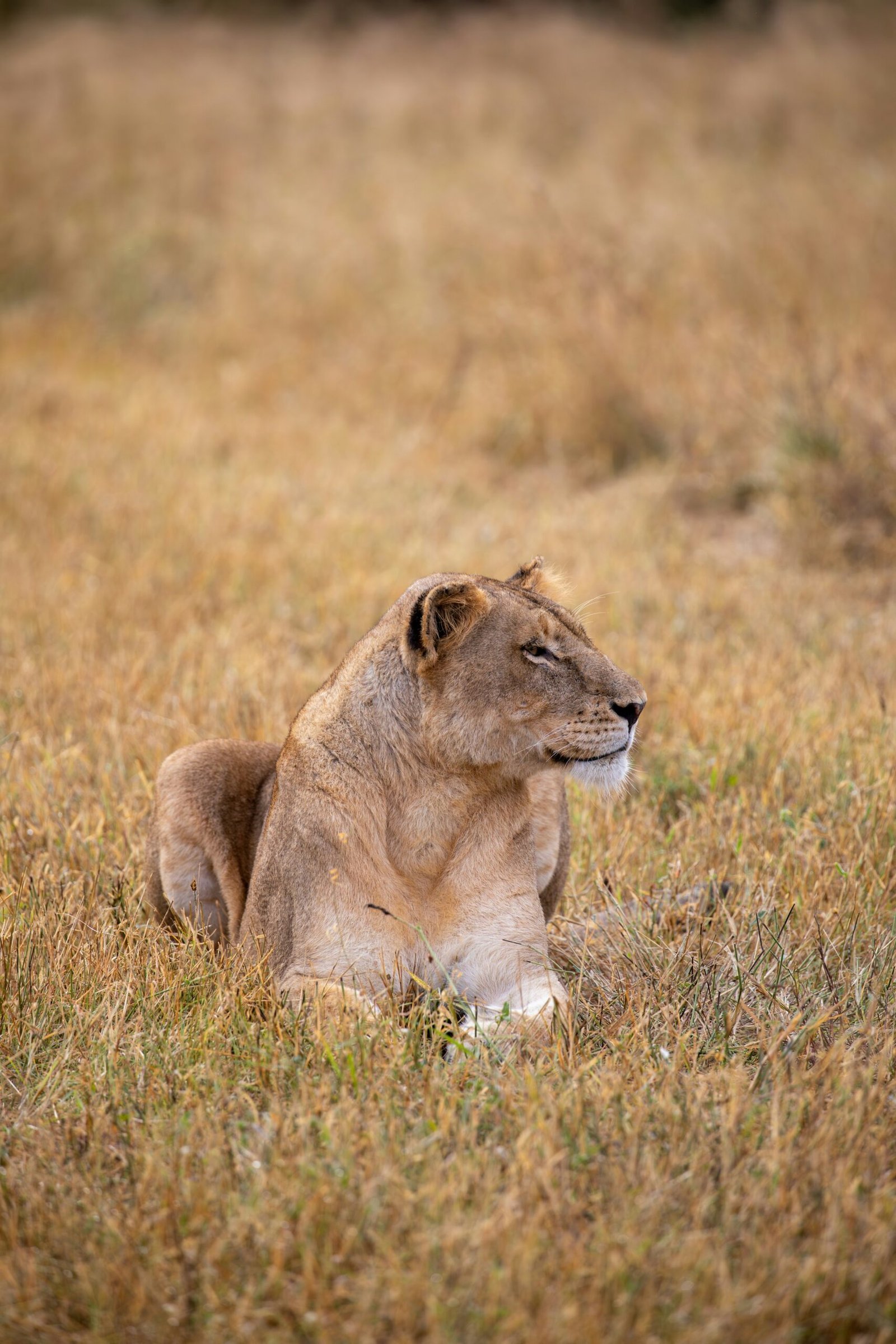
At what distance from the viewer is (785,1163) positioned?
2602 millimetres

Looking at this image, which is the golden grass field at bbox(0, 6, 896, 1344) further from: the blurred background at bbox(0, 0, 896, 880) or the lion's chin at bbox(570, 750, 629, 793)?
the lion's chin at bbox(570, 750, 629, 793)

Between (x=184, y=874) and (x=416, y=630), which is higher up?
(x=416, y=630)

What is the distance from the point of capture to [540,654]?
11.5 feet

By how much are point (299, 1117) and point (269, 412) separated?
8781mm

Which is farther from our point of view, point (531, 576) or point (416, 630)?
point (531, 576)

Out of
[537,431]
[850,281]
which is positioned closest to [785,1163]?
[537,431]

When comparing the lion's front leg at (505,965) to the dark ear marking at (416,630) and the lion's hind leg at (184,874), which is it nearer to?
the dark ear marking at (416,630)

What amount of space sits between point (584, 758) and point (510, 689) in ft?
0.86

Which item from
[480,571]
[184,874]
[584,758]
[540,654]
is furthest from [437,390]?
[584,758]

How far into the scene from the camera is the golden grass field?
2.45 metres

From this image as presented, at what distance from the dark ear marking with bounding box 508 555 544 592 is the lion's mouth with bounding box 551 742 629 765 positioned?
638 mm

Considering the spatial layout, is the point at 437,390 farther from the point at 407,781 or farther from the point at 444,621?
the point at 407,781

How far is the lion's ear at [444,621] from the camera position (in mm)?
A: 3400

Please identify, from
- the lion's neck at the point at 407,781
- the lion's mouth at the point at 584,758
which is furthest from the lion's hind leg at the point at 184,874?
the lion's mouth at the point at 584,758
